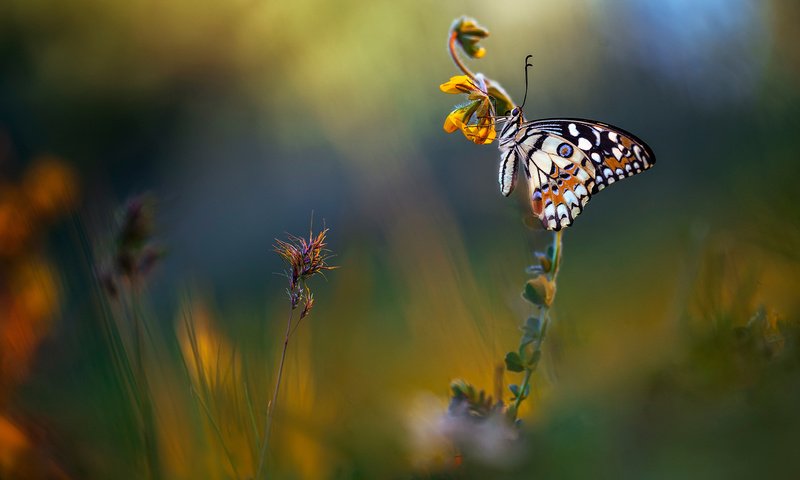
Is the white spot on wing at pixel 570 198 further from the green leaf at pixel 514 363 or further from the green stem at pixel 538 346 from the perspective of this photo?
the green leaf at pixel 514 363

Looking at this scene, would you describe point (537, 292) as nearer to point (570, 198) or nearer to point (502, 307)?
point (502, 307)

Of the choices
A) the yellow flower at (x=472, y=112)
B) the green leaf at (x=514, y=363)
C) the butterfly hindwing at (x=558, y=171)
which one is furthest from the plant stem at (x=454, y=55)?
the green leaf at (x=514, y=363)

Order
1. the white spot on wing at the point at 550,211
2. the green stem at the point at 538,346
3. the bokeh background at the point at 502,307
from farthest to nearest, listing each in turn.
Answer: the white spot on wing at the point at 550,211 → the green stem at the point at 538,346 → the bokeh background at the point at 502,307

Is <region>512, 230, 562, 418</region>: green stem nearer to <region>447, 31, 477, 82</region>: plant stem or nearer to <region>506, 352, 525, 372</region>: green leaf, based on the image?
<region>506, 352, 525, 372</region>: green leaf

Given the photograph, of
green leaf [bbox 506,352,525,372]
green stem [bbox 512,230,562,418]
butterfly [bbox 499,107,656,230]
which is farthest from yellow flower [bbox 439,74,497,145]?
green leaf [bbox 506,352,525,372]

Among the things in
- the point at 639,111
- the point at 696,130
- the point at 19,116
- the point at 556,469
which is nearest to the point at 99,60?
the point at 19,116
